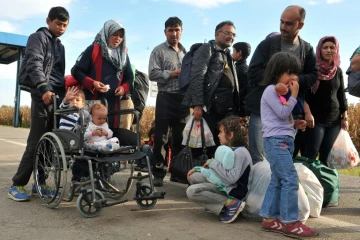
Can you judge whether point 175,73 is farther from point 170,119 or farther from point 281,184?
point 281,184

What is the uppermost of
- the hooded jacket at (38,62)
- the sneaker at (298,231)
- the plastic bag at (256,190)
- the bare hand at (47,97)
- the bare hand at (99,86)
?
the hooded jacket at (38,62)

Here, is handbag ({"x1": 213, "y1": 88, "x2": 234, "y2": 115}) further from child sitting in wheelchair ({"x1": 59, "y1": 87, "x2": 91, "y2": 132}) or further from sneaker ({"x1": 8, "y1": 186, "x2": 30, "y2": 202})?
sneaker ({"x1": 8, "y1": 186, "x2": 30, "y2": 202})

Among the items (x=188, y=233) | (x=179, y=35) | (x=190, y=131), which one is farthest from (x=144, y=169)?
(x=179, y=35)

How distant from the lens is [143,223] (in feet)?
12.0

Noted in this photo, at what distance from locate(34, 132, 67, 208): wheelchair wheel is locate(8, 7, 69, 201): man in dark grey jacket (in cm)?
5

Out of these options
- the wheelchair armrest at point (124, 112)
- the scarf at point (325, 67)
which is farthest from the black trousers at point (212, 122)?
the scarf at point (325, 67)

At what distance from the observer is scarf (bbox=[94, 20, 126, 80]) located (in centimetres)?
482

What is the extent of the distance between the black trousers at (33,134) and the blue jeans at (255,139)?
216 cm

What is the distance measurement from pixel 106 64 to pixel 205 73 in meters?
1.14

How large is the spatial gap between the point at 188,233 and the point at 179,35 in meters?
3.12

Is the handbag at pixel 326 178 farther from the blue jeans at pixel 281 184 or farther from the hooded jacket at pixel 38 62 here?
the hooded jacket at pixel 38 62

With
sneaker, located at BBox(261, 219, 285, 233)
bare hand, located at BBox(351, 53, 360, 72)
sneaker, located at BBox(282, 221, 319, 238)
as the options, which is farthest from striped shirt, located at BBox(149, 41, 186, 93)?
sneaker, located at BBox(282, 221, 319, 238)

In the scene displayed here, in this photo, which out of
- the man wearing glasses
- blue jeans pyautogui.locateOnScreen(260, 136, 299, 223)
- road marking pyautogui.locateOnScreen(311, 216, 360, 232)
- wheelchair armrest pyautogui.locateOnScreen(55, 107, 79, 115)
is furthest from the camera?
the man wearing glasses

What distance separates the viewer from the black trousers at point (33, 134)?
4.57 metres
